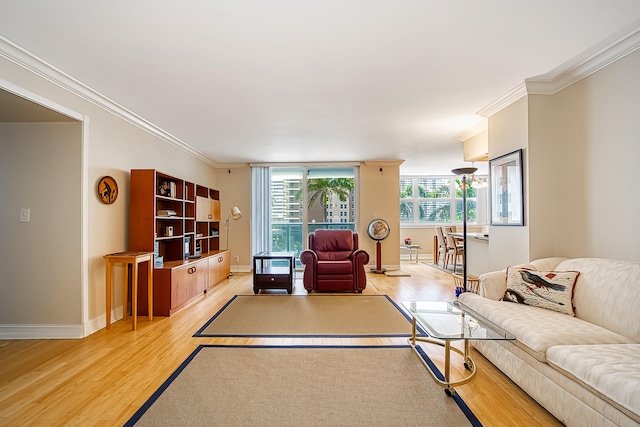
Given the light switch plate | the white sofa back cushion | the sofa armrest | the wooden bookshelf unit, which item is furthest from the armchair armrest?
the light switch plate

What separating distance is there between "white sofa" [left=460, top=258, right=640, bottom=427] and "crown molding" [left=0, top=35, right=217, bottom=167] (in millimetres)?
4106

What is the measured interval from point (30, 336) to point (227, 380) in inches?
90.0

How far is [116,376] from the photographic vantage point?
2.30 m

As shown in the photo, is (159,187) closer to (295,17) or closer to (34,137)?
(34,137)

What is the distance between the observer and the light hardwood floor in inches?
72.6

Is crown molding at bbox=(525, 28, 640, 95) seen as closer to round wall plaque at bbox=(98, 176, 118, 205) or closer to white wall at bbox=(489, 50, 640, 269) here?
white wall at bbox=(489, 50, 640, 269)

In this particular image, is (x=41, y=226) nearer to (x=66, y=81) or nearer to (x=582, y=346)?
(x=66, y=81)

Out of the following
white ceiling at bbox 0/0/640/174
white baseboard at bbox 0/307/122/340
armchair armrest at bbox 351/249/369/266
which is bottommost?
white baseboard at bbox 0/307/122/340

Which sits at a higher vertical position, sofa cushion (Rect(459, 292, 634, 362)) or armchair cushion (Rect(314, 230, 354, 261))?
armchair cushion (Rect(314, 230, 354, 261))

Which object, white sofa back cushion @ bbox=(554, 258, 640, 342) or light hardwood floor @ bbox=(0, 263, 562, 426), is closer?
light hardwood floor @ bbox=(0, 263, 562, 426)

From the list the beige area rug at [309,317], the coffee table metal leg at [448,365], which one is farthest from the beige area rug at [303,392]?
the beige area rug at [309,317]

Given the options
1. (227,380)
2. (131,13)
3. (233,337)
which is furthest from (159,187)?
(227,380)

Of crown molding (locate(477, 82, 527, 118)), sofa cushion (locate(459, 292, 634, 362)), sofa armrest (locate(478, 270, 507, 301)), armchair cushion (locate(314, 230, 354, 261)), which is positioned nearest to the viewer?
sofa cushion (locate(459, 292, 634, 362))

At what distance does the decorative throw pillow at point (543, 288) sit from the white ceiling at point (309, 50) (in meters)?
1.78
